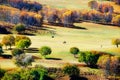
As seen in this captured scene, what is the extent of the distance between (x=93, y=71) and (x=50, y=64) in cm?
1457

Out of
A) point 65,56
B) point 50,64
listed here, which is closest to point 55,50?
point 65,56

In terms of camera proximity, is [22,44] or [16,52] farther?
[22,44]

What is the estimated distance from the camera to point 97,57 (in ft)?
533

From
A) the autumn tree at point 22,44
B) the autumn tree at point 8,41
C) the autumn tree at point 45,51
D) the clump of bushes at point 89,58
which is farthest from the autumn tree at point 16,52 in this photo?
the clump of bushes at point 89,58

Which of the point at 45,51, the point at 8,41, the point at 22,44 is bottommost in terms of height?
the point at 45,51

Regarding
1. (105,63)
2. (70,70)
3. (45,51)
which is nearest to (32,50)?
(45,51)

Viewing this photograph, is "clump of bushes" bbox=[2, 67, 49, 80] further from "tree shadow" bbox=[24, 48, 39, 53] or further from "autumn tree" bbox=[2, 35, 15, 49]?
"autumn tree" bbox=[2, 35, 15, 49]

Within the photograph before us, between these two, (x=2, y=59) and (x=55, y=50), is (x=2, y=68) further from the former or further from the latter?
(x=55, y=50)

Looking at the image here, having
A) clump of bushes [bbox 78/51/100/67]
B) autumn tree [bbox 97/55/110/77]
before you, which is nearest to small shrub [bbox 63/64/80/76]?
autumn tree [bbox 97/55/110/77]

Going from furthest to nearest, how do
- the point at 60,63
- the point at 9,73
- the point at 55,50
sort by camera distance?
1. the point at 55,50
2. the point at 60,63
3. the point at 9,73

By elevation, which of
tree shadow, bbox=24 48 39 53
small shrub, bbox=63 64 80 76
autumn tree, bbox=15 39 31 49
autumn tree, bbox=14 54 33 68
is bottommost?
small shrub, bbox=63 64 80 76

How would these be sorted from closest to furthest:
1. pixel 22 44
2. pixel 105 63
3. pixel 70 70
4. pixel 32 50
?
pixel 70 70
pixel 105 63
pixel 22 44
pixel 32 50

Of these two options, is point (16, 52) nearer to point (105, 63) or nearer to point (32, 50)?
point (32, 50)

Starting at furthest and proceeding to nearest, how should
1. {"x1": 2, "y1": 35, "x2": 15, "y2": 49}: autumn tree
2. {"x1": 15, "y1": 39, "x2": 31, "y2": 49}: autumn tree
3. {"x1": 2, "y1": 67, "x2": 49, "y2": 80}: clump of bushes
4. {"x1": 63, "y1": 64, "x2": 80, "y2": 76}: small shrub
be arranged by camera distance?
1. {"x1": 2, "y1": 35, "x2": 15, "y2": 49}: autumn tree
2. {"x1": 15, "y1": 39, "x2": 31, "y2": 49}: autumn tree
3. {"x1": 63, "y1": 64, "x2": 80, "y2": 76}: small shrub
4. {"x1": 2, "y1": 67, "x2": 49, "y2": 80}: clump of bushes
